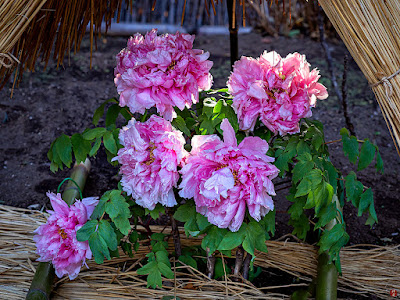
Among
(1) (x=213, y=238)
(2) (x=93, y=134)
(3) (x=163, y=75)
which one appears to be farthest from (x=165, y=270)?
(3) (x=163, y=75)

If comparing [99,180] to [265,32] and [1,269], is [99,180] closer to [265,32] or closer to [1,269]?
[1,269]

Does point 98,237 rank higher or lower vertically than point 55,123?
higher

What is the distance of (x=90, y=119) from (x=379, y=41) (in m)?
2.02

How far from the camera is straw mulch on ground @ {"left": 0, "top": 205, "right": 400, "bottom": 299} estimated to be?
148 cm

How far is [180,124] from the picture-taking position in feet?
4.25

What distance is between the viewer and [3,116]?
9.08 feet

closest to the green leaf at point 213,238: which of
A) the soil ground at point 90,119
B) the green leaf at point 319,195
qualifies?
the green leaf at point 319,195

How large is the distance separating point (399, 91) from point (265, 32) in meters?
3.27

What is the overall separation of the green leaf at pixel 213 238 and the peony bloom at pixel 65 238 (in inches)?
13.5

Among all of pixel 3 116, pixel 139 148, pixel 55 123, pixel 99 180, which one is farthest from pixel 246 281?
pixel 3 116

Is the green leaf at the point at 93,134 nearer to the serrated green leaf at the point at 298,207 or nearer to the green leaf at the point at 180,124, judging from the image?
the green leaf at the point at 180,124

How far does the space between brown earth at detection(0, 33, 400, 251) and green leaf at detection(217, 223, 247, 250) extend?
32.4 inches

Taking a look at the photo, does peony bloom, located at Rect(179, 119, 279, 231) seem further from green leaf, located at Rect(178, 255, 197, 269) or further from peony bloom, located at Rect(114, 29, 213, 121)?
green leaf, located at Rect(178, 255, 197, 269)

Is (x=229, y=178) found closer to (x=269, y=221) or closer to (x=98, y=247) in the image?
(x=269, y=221)
